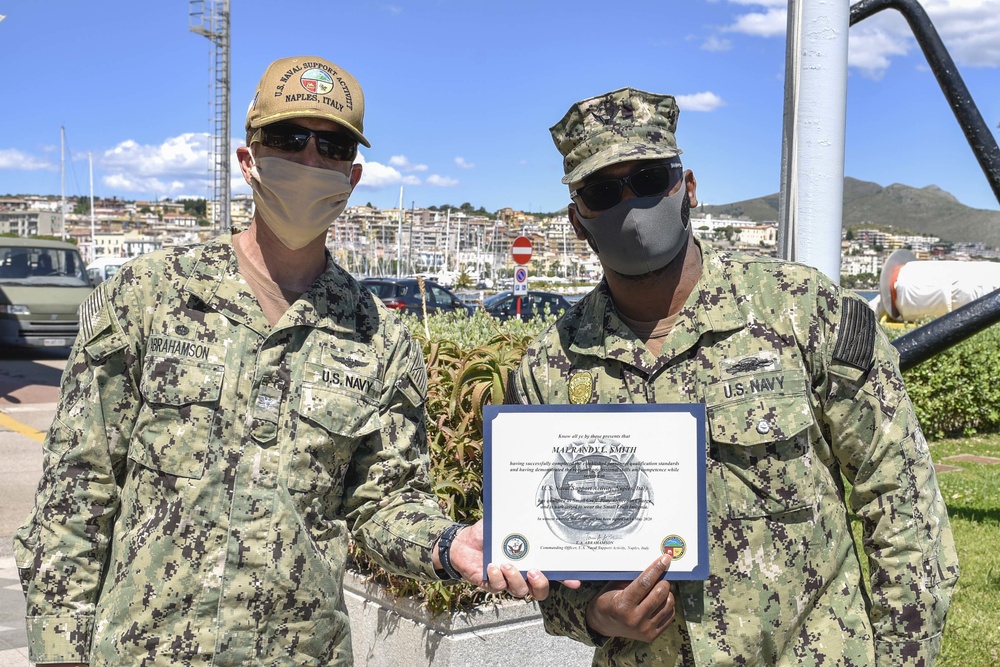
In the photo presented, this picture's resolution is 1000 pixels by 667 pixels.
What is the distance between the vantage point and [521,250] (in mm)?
17281

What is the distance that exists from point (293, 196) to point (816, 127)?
225cm

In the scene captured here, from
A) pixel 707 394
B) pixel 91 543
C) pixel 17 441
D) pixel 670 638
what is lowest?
pixel 17 441

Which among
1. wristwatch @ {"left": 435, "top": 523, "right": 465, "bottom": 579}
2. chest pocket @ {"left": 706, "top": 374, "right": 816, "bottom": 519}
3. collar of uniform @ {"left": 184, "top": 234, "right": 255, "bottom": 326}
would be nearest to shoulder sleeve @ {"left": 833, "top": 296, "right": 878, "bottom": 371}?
chest pocket @ {"left": 706, "top": 374, "right": 816, "bottom": 519}

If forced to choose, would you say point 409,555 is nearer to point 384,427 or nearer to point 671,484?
point 384,427

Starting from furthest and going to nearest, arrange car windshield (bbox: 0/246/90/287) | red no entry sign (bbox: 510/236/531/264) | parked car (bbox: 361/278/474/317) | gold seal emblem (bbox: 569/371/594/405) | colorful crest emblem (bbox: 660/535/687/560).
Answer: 1. parked car (bbox: 361/278/474/317)
2. red no entry sign (bbox: 510/236/531/264)
3. car windshield (bbox: 0/246/90/287)
4. gold seal emblem (bbox: 569/371/594/405)
5. colorful crest emblem (bbox: 660/535/687/560)

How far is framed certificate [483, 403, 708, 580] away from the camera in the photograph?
1887 mm

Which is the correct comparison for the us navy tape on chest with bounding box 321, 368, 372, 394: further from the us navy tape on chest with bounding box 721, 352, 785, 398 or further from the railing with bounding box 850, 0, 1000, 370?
the railing with bounding box 850, 0, 1000, 370

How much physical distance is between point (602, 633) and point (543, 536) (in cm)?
27

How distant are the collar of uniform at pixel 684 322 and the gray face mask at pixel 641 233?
114 mm

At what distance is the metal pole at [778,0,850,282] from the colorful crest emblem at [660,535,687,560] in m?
2.05

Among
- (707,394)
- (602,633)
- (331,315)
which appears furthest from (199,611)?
(707,394)

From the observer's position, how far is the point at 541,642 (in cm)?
359

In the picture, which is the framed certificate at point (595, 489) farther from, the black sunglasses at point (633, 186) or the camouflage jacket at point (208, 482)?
the black sunglasses at point (633, 186)

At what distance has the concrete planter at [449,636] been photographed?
3.43m
